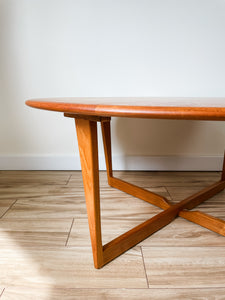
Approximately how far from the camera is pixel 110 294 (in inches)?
21.2

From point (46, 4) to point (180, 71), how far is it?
0.94 meters

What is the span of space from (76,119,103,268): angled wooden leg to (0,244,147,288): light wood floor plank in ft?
0.14

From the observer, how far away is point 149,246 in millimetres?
722

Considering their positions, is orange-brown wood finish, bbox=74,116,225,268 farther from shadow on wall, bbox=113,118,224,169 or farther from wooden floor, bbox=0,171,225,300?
shadow on wall, bbox=113,118,224,169

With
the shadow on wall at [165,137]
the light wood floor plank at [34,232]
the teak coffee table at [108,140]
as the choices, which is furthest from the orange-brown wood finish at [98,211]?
the shadow on wall at [165,137]

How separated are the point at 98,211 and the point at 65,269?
0.21 metres

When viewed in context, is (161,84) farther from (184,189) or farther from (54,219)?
(54,219)

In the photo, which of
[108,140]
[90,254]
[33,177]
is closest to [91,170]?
[90,254]

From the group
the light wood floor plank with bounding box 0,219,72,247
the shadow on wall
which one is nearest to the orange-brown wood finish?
the light wood floor plank with bounding box 0,219,72,247

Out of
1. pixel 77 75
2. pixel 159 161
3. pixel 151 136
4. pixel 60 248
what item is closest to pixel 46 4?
pixel 77 75

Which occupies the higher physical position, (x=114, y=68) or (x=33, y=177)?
(x=114, y=68)

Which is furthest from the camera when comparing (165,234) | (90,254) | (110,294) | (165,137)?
(165,137)

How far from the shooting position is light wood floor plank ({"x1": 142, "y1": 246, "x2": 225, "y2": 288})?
0.57 meters

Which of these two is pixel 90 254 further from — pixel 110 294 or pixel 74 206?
pixel 74 206
